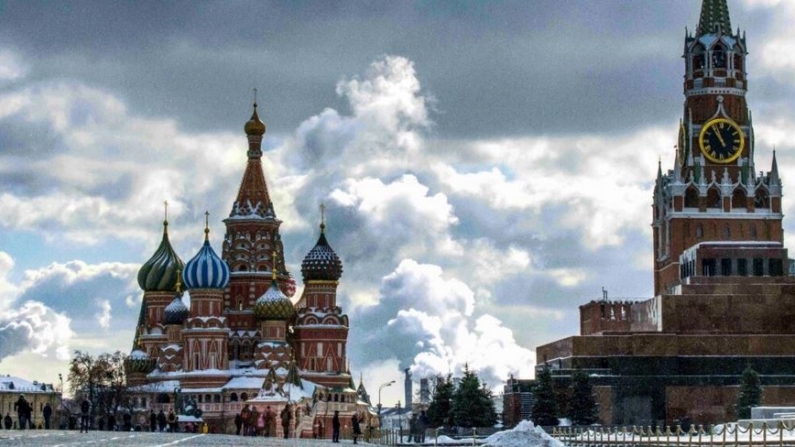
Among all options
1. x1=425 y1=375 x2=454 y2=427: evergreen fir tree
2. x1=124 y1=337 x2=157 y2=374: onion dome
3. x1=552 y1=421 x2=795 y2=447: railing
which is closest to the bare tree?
x1=124 y1=337 x2=157 y2=374: onion dome

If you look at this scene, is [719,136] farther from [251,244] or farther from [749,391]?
[251,244]

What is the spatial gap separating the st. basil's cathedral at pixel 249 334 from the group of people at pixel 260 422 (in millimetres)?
5045

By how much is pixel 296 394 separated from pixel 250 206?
55.7 ft

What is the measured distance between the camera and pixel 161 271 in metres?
128

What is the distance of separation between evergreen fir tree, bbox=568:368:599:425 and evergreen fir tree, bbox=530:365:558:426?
3.30 feet

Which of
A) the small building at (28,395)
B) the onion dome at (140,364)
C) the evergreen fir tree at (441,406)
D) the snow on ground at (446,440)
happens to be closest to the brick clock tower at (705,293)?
the evergreen fir tree at (441,406)

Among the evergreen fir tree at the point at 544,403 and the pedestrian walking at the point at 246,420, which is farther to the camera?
the evergreen fir tree at the point at 544,403

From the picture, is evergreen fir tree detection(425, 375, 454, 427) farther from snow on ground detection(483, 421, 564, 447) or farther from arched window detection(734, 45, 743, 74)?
snow on ground detection(483, 421, 564, 447)

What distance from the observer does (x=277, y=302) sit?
11831 cm

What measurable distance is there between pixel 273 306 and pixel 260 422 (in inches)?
1086

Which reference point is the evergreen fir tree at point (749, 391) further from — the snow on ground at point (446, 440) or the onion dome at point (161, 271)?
the onion dome at point (161, 271)

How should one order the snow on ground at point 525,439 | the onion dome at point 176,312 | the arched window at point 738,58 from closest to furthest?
1. the snow on ground at point 525,439
2. the arched window at point 738,58
3. the onion dome at point 176,312

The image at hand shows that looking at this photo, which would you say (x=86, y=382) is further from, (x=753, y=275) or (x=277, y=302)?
(x=753, y=275)

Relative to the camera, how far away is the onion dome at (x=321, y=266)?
120812 mm
